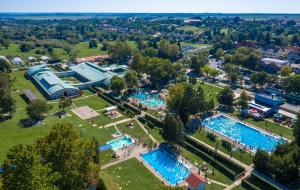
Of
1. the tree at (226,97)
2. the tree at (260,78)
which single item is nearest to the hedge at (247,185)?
the tree at (226,97)

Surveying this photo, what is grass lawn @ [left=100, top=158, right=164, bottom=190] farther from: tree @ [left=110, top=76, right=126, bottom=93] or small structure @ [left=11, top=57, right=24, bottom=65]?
small structure @ [left=11, top=57, right=24, bottom=65]

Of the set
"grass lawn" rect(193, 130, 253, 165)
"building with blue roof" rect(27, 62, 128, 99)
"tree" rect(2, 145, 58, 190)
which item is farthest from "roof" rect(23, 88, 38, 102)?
"tree" rect(2, 145, 58, 190)

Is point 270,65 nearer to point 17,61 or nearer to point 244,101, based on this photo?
point 244,101

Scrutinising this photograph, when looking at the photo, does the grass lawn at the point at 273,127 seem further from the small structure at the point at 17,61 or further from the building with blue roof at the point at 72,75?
the small structure at the point at 17,61

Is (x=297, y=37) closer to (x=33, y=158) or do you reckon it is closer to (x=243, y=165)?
(x=243, y=165)

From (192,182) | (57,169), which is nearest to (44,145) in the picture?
(57,169)

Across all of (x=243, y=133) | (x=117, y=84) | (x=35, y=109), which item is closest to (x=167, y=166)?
(x=243, y=133)

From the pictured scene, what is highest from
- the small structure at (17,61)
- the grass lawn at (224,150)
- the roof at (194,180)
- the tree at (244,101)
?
the small structure at (17,61)

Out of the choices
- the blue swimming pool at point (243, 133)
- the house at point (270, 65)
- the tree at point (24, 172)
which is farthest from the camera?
the house at point (270, 65)
